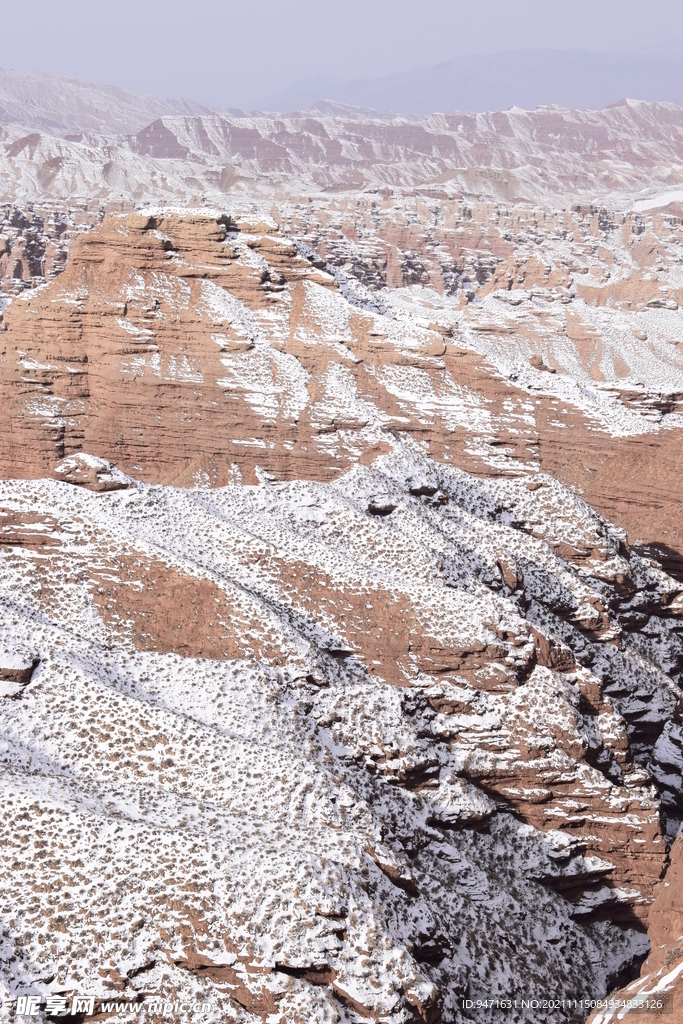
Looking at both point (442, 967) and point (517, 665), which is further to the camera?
point (517, 665)

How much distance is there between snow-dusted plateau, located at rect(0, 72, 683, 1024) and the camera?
2030cm

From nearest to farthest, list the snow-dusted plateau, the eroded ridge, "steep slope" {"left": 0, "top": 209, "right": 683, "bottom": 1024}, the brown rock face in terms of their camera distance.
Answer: the brown rock face < the eroded ridge < the snow-dusted plateau < "steep slope" {"left": 0, "top": 209, "right": 683, "bottom": 1024}

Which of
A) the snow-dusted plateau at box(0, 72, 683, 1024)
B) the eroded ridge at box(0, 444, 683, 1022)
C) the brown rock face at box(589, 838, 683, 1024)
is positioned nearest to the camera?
the brown rock face at box(589, 838, 683, 1024)

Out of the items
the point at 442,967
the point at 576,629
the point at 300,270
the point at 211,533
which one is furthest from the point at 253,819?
the point at 300,270

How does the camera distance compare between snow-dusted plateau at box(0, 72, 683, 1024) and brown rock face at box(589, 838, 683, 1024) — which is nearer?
brown rock face at box(589, 838, 683, 1024)

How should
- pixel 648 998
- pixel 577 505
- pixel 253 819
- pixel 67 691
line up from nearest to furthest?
pixel 648 998
pixel 253 819
pixel 67 691
pixel 577 505

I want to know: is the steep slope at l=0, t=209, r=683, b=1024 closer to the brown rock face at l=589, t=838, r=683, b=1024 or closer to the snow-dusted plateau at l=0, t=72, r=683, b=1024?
the snow-dusted plateau at l=0, t=72, r=683, b=1024

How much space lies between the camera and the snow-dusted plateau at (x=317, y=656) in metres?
20.3

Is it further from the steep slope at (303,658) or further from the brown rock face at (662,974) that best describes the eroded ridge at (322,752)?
the brown rock face at (662,974)

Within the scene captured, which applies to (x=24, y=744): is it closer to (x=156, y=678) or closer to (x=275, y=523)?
(x=156, y=678)

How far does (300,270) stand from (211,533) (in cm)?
1945

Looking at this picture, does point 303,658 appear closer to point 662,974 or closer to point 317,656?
point 317,656

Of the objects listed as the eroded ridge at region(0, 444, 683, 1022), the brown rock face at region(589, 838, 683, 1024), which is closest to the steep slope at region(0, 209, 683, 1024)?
the eroded ridge at region(0, 444, 683, 1022)

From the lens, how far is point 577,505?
4088 cm
